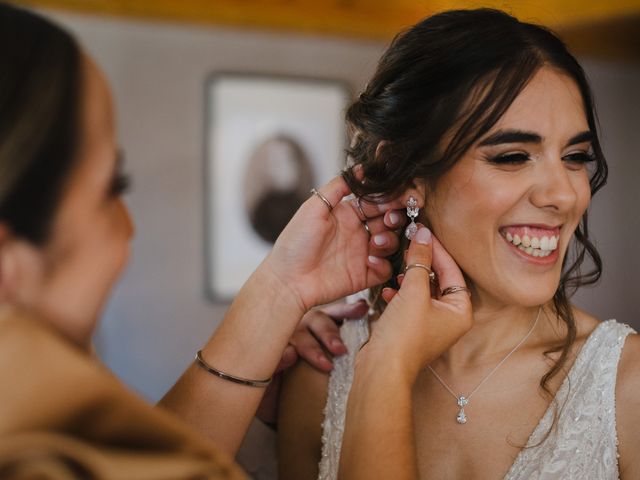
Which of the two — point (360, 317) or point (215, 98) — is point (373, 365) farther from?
point (215, 98)

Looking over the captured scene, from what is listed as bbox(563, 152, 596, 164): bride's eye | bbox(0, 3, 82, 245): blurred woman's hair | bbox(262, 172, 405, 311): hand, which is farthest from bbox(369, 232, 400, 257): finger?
bbox(0, 3, 82, 245): blurred woman's hair

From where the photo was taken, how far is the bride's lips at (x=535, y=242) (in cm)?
172

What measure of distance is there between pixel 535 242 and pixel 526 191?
0.41 feet

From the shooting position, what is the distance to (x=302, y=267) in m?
1.77

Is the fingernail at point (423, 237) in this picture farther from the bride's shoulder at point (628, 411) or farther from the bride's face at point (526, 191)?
the bride's shoulder at point (628, 411)

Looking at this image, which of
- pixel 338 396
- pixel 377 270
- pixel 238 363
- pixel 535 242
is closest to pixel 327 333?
pixel 338 396

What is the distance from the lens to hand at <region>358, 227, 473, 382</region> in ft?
4.49

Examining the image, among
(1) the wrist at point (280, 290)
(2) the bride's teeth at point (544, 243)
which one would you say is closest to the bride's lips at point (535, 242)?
(2) the bride's teeth at point (544, 243)

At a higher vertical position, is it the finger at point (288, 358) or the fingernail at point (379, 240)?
the fingernail at point (379, 240)

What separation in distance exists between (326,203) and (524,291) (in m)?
0.52

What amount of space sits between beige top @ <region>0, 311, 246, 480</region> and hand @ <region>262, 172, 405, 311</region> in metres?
0.98

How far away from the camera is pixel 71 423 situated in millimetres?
737

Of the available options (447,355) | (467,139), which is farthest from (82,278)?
(447,355)

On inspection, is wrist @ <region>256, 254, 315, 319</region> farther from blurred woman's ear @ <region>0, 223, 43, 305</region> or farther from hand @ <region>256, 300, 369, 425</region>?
blurred woman's ear @ <region>0, 223, 43, 305</region>
